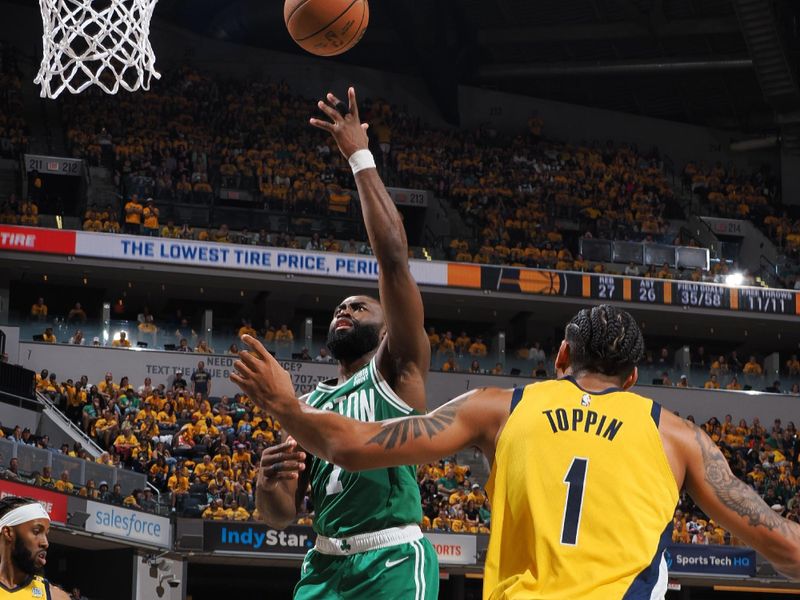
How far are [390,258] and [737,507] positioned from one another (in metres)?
1.76

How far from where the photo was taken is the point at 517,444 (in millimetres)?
3709

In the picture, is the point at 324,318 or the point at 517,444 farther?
the point at 324,318

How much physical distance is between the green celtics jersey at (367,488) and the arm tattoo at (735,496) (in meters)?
1.75

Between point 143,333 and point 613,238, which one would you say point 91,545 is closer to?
point 143,333

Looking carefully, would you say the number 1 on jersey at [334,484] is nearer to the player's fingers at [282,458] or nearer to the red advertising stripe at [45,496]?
the player's fingers at [282,458]

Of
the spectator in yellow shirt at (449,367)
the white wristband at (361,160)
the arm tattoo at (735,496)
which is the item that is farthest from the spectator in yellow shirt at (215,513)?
the arm tattoo at (735,496)

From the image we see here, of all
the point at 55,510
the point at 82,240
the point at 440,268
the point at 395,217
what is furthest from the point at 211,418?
the point at 395,217

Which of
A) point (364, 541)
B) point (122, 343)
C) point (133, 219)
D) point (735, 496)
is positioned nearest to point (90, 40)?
point (364, 541)

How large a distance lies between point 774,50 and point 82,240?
2225cm

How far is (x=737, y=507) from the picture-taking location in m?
3.78

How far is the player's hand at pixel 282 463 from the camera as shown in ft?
16.9

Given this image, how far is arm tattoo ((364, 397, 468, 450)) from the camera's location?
3820mm

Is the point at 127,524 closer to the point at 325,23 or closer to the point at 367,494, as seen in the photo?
the point at 325,23

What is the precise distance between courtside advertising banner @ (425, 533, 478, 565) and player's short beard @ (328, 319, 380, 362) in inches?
698
